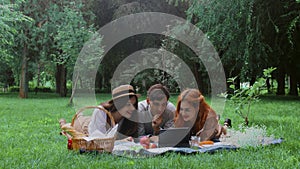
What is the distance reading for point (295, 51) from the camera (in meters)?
16.8

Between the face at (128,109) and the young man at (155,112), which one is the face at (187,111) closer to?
the young man at (155,112)

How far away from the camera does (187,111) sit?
5.25 meters

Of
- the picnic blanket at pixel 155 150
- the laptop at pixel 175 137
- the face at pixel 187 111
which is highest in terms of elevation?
the face at pixel 187 111

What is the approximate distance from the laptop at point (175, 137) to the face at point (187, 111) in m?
0.40

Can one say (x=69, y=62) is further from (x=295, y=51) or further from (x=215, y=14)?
(x=295, y=51)

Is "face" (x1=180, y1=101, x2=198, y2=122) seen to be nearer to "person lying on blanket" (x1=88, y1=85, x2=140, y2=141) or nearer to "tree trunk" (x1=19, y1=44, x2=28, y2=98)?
"person lying on blanket" (x1=88, y1=85, x2=140, y2=141)

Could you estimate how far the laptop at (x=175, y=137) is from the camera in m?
4.79

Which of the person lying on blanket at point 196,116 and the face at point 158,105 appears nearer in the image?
the person lying on blanket at point 196,116

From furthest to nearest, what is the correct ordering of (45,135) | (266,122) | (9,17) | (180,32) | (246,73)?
(180,32) < (246,73) < (9,17) < (266,122) < (45,135)

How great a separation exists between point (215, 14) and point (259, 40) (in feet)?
5.52

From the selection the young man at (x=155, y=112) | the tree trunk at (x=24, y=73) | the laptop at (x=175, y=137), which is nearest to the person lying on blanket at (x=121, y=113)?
the young man at (x=155, y=112)

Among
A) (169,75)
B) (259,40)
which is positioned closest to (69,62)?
(169,75)

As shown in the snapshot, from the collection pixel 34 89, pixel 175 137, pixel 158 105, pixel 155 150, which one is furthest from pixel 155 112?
pixel 34 89

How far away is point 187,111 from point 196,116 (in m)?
0.18
